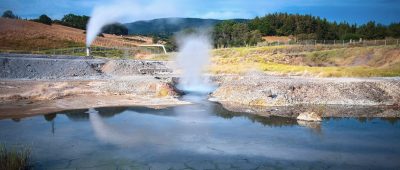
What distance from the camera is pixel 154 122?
2239 centimetres

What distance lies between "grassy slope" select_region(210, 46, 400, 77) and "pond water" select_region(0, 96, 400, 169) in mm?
19200

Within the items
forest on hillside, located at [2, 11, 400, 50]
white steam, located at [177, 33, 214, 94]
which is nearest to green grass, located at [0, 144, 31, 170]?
white steam, located at [177, 33, 214, 94]

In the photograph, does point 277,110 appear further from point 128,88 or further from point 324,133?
point 128,88

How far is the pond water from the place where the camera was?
49.1 feet

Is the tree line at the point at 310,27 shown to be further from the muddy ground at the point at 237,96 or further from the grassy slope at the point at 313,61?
the muddy ground at the point at 237,96

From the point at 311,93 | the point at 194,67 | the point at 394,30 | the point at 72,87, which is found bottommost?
the point at 311,93

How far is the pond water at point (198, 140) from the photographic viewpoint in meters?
15.0

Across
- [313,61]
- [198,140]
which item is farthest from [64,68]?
[313,61]

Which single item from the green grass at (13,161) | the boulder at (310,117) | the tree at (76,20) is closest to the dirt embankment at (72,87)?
the boulder at (310,117)

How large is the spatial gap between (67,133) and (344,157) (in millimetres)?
12069

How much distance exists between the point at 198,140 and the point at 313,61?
42.4 metres

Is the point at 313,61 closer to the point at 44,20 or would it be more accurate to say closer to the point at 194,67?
the point at 194,67

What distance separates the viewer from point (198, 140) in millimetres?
18328

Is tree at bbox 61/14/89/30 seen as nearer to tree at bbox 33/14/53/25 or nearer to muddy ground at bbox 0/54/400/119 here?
tree at bbox 33/14/53/25
